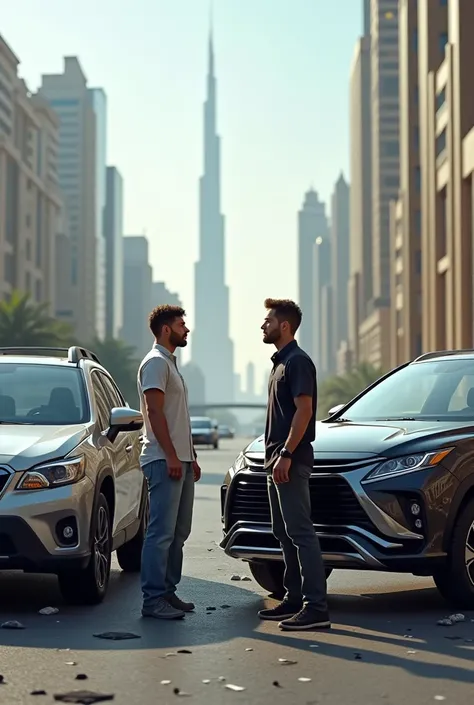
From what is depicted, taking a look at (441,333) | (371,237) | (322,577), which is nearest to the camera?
(322,577)

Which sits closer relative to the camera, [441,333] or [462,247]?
[462,247]

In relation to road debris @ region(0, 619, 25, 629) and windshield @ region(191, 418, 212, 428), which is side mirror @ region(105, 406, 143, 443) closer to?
road debris @ region(0, 619, 25, 629)

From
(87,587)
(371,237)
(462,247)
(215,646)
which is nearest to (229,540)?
(87,587)

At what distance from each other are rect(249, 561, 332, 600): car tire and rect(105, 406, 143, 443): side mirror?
1.30 meters

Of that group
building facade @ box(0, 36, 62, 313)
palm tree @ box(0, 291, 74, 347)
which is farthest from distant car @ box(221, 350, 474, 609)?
building facade @ box(0, 36, 62, 313)

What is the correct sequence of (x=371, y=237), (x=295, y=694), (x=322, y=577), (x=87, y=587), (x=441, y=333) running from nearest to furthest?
(x=295, y=694), (x=322, y=577), (x=87, y=587), (x=441, y=333), (x=371, y=237)

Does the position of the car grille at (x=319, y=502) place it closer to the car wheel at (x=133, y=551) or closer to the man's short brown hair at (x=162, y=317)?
the man's short brown hair at (x=162, y=317)

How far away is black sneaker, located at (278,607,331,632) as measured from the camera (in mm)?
7797

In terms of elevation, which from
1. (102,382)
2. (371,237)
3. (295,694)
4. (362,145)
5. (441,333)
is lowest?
(295,694)

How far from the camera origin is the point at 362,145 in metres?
192

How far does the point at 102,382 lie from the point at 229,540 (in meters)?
2.41

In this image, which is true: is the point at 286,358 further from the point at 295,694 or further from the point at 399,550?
the point at 295,694

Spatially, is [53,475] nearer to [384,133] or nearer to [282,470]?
[282,470]

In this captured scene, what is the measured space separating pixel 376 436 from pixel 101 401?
2450mm
